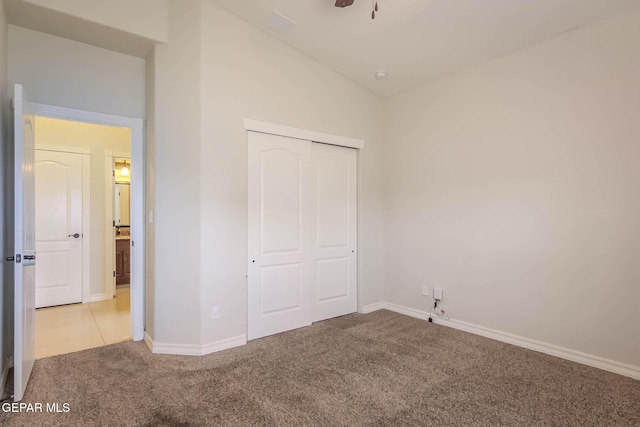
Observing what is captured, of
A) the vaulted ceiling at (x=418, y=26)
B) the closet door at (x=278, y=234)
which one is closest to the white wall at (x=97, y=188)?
the closet door at (x=278, y=234)

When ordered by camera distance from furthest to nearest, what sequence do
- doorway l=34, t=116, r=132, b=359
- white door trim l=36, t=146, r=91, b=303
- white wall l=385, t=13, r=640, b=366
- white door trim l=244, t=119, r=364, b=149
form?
white door trim l=36, t=146, r=91, b=303 → doorway l=34, t=116, r=132, b=359 → white door trim l=244, t=119, r=364, b=149 → white wall l=385, t=13, r=640, b=366

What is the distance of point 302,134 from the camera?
370 cm

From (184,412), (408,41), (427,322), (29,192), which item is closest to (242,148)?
(29,192)

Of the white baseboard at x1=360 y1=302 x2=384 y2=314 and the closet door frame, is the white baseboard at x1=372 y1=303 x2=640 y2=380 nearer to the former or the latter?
the white baseboard at x1=360 y1=302 x2=384 y2=314

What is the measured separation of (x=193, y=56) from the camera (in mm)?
2975

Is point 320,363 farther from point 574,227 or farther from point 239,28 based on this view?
point 239,28

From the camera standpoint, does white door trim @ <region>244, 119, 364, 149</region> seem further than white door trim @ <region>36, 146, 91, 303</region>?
No

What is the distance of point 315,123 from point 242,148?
1006mm

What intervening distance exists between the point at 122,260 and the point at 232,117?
4.03m

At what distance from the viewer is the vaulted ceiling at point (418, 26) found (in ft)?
8.76

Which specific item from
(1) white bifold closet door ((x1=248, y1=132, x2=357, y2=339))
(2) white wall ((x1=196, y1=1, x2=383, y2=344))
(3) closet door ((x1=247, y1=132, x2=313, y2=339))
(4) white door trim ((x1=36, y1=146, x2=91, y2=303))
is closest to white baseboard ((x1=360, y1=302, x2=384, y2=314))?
(1) white bifold closet door ((x1=248, y1=132, x2=357, y2=339))

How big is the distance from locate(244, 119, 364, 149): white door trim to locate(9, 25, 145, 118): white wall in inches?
43.9

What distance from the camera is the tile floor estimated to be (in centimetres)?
319

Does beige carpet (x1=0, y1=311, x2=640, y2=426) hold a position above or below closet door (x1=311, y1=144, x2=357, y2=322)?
below
